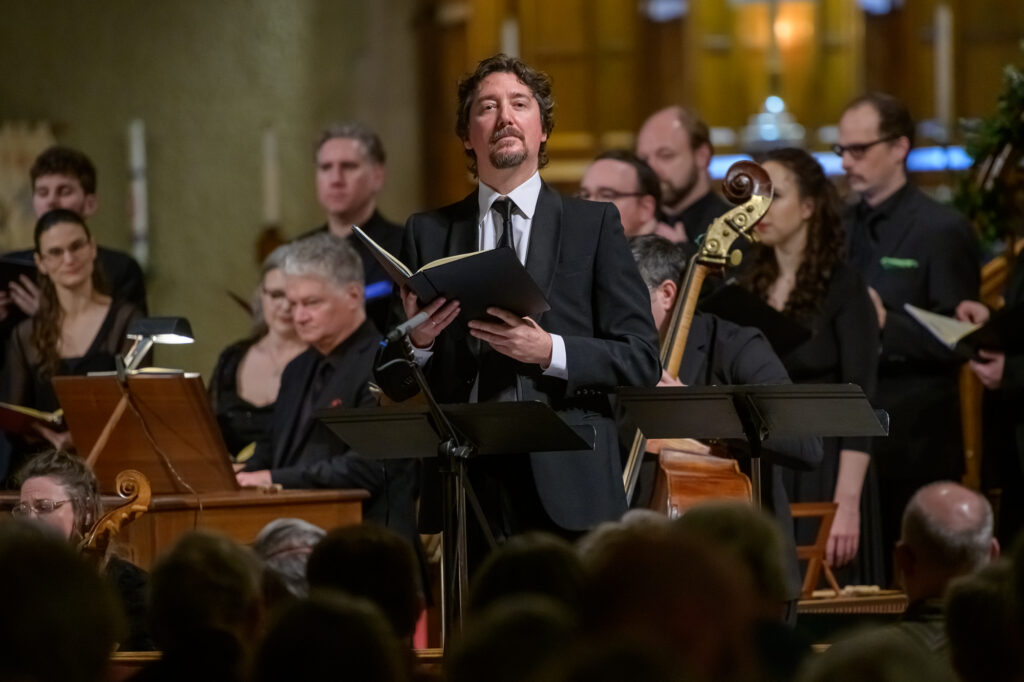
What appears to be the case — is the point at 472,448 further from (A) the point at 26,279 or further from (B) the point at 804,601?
(A) the point at 26,279

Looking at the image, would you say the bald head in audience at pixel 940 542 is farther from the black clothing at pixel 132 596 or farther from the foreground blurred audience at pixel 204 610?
the black clothing at pixel 132 596

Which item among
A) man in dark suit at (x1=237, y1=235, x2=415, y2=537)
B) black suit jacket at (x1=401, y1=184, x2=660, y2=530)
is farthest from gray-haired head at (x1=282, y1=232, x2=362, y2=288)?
black suit jacket at (x1=401, y1=184, x2=660, y2=530)

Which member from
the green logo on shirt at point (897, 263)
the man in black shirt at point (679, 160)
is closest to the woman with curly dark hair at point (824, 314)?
the green logo on shirt at point (897, 263)

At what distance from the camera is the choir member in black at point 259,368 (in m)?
6.64

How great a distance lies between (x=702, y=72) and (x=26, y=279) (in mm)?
5661

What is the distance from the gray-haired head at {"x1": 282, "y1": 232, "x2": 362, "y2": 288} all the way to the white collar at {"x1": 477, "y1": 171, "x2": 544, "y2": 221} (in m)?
1.99

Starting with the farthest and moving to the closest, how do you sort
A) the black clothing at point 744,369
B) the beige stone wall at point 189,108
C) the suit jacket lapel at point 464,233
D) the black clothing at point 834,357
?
the beige stone wall at point 189,108 < the black clothing at point 834,357 < the black clothing at point 744,369 < the suit jacket lapel at point 464,233

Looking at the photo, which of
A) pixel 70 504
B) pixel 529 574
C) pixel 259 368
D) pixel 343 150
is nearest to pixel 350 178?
pixel 343 150

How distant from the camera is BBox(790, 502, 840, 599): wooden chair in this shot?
18.2 ft

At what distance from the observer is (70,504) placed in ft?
15.4

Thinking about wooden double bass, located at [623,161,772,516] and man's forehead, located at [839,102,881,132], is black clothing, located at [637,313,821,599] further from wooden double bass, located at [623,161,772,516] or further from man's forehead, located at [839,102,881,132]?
man's forehead, located at [839,102,881,132]

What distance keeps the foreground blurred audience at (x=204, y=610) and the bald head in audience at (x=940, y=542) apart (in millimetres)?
1419

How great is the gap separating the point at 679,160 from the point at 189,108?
4.19m

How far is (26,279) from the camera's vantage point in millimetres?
6785
